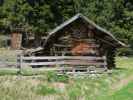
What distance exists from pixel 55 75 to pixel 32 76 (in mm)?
1543

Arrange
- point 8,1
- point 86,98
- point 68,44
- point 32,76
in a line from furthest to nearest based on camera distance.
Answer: point 8,1
point 68,44
point 32,76
point 86,98

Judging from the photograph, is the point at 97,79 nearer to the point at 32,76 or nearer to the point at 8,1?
the point at 32,76

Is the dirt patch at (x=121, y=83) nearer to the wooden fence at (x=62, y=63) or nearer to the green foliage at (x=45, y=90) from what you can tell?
the wooden fence at (x=62, y=63)

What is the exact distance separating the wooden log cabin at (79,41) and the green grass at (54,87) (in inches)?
190

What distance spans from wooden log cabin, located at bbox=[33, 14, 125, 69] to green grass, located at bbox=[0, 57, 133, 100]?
15.8ft

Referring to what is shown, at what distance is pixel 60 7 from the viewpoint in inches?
2943

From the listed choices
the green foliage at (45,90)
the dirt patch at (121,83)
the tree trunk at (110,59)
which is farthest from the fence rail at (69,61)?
the green foliage at (45,90)

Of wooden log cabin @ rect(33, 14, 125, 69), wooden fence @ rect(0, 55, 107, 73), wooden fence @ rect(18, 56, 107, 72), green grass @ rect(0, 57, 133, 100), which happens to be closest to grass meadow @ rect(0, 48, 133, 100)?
green grass @ rect(0, 57, 133, 100)

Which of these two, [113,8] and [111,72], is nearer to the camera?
[111,72]

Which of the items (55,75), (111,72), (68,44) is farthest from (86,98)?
(68,44)

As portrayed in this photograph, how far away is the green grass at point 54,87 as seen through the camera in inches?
989

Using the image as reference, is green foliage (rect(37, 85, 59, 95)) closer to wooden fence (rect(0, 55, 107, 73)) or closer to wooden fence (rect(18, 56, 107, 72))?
wooden fence (rect(0, 55, 107, 73))

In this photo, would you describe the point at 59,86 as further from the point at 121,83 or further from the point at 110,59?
the point at 110,59

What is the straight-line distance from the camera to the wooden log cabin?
36.8 meters
